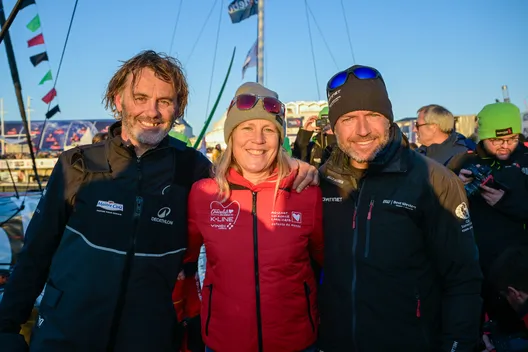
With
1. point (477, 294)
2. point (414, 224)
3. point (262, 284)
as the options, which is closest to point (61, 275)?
point (262, 284)

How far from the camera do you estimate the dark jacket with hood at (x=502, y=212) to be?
2.94 meters

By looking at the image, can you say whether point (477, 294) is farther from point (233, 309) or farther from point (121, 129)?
point (121, 129)

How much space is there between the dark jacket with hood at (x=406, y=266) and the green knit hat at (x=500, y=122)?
1494 mm

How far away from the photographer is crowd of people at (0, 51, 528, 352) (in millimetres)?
1913

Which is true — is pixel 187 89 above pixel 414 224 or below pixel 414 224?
above

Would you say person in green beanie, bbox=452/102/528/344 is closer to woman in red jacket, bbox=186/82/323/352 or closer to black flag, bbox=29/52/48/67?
woman in red jacket, bbox=186/82/323/352

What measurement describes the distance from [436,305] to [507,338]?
104 cm

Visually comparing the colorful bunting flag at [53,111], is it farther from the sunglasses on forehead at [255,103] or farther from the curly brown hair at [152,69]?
the sunglasses on forehead at [255,103]

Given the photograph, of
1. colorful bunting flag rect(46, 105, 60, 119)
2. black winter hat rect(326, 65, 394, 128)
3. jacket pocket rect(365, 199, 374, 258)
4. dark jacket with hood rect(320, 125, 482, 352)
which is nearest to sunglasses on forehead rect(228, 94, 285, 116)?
black winter hat rect(326, 65, 394, 128)

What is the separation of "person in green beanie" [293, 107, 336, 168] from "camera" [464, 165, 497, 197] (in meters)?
2.40

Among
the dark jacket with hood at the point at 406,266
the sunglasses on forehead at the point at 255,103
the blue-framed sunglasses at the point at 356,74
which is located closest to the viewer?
the dark jacket with hood at the point at 406,266

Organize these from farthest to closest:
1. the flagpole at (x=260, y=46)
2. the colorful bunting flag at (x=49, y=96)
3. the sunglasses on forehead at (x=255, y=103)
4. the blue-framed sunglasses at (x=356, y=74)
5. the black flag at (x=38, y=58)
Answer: the flagpole at (x=260, y=46)
the colorful bunting flag at (x=49, y=96)
the black flag at (x=38, y=58)
the sunglasses on forehead at (x=255, y=103)
the blue-framed sunglasses at (x=356, y=74)

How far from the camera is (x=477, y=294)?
6.10ft

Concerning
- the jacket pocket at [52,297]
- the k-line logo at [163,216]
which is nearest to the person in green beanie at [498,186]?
the k-line logo at [163,216]
